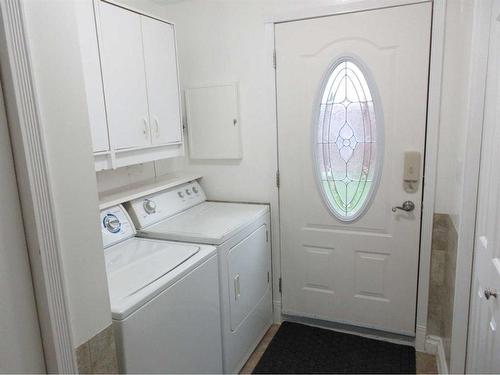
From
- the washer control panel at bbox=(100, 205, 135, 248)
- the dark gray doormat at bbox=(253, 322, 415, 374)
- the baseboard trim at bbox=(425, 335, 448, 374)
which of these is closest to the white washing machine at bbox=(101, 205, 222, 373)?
the washer control panel at bbox=(100, 205, 135, 248)

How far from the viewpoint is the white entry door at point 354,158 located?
214cm

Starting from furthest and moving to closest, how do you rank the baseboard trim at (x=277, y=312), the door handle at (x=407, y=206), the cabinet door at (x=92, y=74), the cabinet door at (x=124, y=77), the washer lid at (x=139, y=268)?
the baseboard trim at (x=277, y=312), the door handle at (x=407, y=206), the cabinet door at (x=124, y=77), the cabinet door at (x=92, y=74), the washer lid at (x=139, y=268)

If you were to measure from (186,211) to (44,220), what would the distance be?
1.58m

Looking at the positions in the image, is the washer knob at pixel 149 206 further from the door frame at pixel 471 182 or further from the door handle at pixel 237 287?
the door frame at pixel 471 182

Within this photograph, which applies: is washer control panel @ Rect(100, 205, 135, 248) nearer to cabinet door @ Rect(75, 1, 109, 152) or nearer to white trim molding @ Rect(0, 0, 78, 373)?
cabinet door @ Rect(75, 1, 109, 152)

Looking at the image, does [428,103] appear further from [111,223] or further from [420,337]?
[111,223]

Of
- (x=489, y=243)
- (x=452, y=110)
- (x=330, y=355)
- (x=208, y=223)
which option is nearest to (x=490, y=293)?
(x=489, y=243)

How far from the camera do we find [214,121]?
2611mm

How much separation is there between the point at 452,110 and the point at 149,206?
1.88 m

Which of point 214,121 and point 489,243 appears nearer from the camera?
point 489,243

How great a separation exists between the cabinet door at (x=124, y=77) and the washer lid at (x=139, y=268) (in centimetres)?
54

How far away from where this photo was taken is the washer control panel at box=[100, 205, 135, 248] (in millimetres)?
1851

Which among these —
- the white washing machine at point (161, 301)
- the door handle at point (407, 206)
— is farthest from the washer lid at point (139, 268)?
the door handle at point (407, 206)

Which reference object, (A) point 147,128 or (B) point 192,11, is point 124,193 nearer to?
(A) point 147,128
